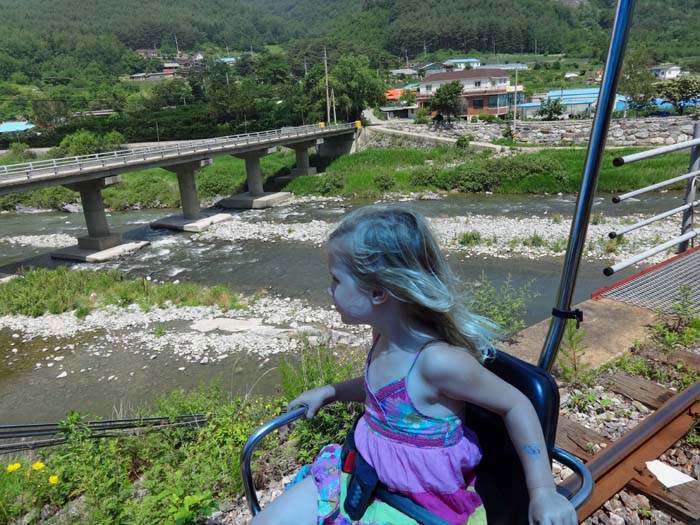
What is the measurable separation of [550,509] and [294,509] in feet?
2.81

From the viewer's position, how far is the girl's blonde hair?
1.51 meters

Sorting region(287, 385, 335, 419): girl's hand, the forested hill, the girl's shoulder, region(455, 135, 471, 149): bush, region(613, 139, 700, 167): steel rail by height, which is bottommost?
region(455, 135, 471, 149): bush

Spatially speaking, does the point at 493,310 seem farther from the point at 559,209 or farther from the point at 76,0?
the point at 76,0

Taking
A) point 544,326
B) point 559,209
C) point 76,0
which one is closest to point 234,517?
point 544,326

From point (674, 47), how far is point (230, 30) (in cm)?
15689

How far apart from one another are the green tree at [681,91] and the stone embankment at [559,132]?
24.4 feet

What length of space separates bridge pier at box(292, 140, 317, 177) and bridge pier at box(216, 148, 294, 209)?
4221 mm

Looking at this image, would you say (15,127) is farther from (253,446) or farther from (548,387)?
(548,387)

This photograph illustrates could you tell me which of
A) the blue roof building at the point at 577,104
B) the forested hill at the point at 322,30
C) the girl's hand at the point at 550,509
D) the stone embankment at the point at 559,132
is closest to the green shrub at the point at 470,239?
the stone embankment at the point at 559,132

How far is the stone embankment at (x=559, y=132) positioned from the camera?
Answer: 30.8m

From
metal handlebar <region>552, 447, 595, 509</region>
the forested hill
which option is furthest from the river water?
the forested hill

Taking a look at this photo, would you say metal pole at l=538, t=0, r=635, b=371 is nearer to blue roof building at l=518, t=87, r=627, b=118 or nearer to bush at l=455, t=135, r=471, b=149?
bush at l=455, t=135, r=471, b=149

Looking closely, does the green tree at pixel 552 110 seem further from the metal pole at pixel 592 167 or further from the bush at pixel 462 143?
the metal pole at pixel 592 167

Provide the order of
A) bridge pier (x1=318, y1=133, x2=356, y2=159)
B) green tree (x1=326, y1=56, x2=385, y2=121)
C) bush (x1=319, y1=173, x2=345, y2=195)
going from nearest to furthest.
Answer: bush (x1=319, y1=173, x2=345, y2=195) < bridge pier (x1=318, y1=133, x2=356, y2=159) < green tree (x1=326, y1=56, x2=385, y2=121)
